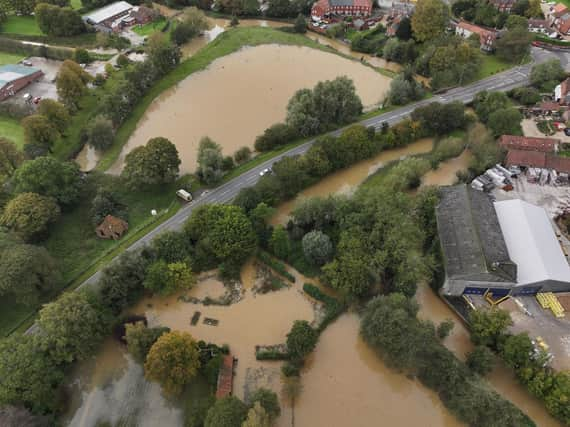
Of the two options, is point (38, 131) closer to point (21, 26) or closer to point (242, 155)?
point (242, 155)

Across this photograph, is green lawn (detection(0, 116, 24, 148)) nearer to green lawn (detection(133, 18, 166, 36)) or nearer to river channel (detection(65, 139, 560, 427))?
green lawn (detection(133, 18, 166, 36))

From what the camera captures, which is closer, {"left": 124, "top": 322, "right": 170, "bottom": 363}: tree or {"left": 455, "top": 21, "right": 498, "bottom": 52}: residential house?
{"left": 124, "top": 322, "right": 170, "bottom": 363}: tree

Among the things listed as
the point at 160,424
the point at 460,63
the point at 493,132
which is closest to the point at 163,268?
the point at 160,424

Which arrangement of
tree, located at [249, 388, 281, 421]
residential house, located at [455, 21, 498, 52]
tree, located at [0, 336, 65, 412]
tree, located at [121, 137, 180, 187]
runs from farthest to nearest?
residential house, located at [455, 21, 498, 52], tree, located at [121, 137, 180, 187], tree, located at [249, 388, 281, 421], tree, located at [0, 336, 65, 412]

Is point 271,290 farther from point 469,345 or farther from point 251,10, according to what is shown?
point 251,10

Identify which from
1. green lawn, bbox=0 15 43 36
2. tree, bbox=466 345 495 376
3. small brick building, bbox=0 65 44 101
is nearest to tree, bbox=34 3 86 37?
green lawn, bbox=0 15 43 36

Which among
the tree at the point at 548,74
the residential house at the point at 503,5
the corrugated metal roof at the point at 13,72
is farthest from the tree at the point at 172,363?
the residential house at the point at 503,5

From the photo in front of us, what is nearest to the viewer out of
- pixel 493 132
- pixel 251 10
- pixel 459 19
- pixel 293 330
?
pixel 293 330
